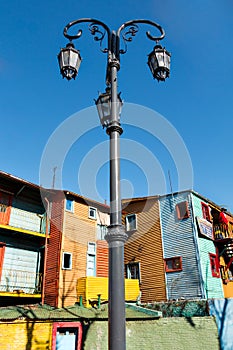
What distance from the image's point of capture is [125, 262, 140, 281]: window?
2174 cm

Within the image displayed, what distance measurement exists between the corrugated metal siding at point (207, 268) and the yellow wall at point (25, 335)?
33.3ft

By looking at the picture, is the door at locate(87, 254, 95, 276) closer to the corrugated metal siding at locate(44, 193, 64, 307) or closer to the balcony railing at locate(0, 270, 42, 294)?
the corrugated metal siding at locate(44, 193, 64, 307)

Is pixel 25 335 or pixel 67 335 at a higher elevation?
pixel 25 335

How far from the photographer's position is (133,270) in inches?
868

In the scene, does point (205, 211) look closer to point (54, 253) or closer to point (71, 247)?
point (71, 247)

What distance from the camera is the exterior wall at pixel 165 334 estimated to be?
13.5 meters

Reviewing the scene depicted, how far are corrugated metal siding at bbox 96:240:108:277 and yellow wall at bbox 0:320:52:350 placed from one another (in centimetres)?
745

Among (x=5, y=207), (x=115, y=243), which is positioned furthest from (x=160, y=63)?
(x=5, y=207)

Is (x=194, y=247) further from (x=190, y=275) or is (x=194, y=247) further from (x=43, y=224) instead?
(x=43, y=224)

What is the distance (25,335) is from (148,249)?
37.0 ft

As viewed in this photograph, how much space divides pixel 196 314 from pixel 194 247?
15.4 ft

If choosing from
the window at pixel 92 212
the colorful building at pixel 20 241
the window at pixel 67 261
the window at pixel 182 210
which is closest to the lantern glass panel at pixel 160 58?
the colorful building at pixel 20 241

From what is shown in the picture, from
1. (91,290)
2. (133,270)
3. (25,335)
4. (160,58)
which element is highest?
(160,58)

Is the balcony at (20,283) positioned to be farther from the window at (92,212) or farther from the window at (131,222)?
the window at (131,222)
